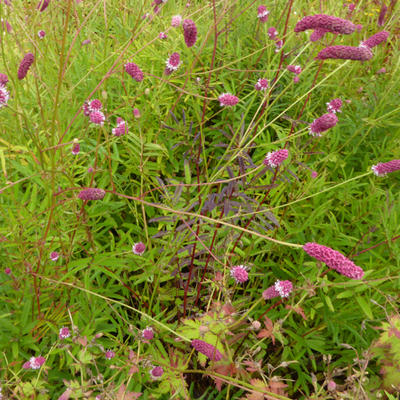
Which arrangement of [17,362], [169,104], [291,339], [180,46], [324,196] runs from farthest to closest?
[180,46], [169,104], [324,196], [291,339], [17,362]

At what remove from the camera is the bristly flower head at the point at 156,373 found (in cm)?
109

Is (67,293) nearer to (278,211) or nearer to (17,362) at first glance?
(17,362)

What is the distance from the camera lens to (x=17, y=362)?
→ 1079mm

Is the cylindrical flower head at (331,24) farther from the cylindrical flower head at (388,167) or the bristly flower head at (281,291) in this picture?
the bristly flower head at (281,291)

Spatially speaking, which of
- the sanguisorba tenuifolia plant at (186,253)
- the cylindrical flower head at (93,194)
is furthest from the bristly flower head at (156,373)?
the cylindrical flower head at (93,194)

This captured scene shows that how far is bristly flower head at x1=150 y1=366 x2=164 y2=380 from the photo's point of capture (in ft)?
3.59

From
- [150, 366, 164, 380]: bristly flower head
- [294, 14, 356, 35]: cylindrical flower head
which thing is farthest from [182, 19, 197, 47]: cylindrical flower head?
[150, 366, 164, 380]: bristly flower head

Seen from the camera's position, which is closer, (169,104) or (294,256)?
(294,256)

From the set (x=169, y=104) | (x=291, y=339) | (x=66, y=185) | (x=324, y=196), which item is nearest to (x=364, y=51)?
(x=324, y=196)

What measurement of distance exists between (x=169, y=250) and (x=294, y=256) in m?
0.54

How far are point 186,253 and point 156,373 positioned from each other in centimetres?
47

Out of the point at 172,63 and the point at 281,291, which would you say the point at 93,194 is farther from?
the point at 172,63

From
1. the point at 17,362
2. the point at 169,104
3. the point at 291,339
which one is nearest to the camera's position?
the point at 17,362

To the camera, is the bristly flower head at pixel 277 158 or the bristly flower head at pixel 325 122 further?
the bristly flower head at pixel 277 158
